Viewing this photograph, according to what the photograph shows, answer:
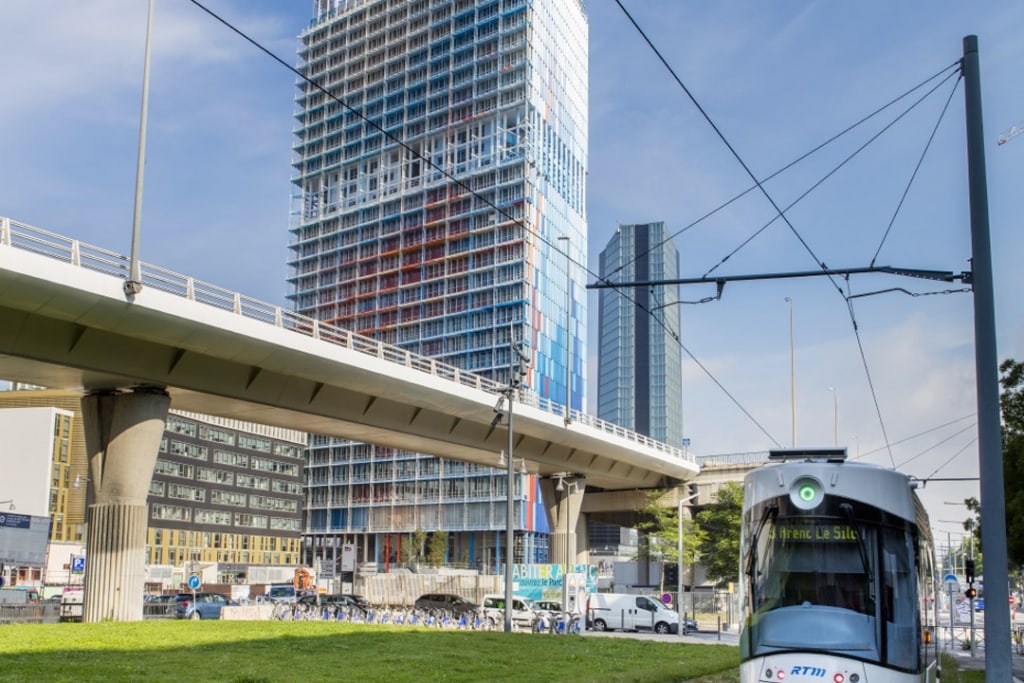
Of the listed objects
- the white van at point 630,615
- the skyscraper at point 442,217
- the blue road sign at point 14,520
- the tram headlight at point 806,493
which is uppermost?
the skyscraper at point 442,217

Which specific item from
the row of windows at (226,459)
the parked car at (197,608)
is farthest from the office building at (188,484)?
the parked car at (197,608)

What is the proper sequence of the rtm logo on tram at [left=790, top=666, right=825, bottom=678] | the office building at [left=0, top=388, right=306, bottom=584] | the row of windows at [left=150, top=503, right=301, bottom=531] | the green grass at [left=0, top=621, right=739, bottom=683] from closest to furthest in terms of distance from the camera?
1. the rtm logo on tram at [left=790, top=666, right=825, bottom=678]
2. the green grass at [left=0, top=621, right=739, bottom=683]
3. the office building at [left=0, top=388, right=306, bottom=584]
4. the row of windows at [left=150, top=503, right=301, bottom=531]

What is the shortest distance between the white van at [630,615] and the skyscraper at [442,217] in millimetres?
65737

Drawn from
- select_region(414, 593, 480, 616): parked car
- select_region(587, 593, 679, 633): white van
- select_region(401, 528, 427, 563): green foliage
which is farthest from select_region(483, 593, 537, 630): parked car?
select_region(401, 528, 427, 563): green foliage

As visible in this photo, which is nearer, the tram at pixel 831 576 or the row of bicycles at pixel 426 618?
the tram at pixel 831 576

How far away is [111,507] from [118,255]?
8.97 meters

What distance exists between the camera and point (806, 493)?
44.2 feet

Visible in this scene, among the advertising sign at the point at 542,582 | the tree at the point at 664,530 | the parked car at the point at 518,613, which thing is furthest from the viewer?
the tree at the point at 664,530

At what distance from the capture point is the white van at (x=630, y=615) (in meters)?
52.7

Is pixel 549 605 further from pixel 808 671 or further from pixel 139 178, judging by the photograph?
pixel 808 671

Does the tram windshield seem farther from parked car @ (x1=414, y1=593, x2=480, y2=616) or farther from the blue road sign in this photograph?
parked car @ (x1=414, y1=593, x2=480, y2=616)

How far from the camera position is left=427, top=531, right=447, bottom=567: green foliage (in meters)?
122

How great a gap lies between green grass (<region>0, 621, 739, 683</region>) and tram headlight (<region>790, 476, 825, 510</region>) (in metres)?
7.68

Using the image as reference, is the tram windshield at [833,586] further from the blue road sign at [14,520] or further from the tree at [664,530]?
the tree at [664,530]
